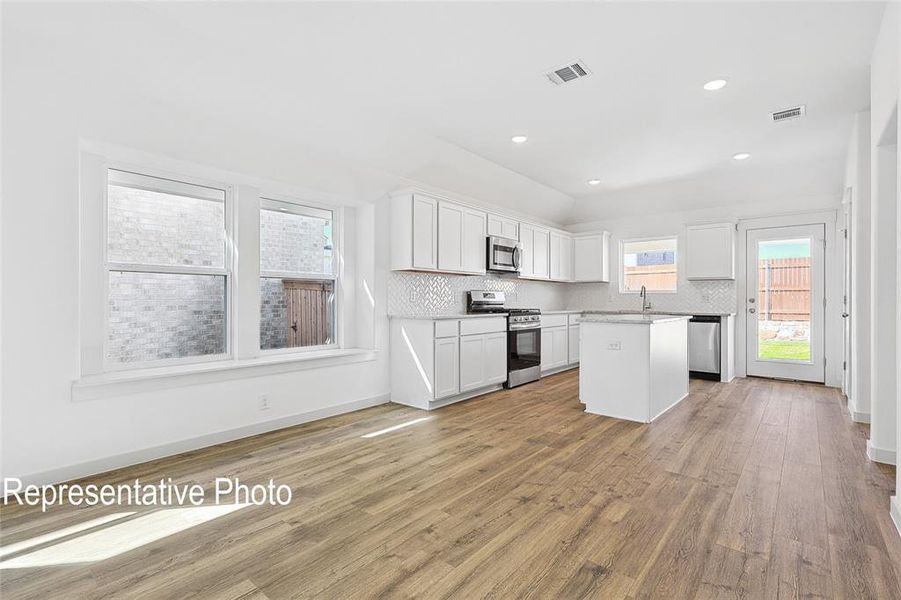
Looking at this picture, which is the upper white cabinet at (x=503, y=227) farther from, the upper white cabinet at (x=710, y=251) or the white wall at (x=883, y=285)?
the white wall at (x=883, y=285)

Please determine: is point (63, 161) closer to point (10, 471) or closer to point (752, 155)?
point (10, 471)

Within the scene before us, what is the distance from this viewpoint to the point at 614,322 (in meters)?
4.30

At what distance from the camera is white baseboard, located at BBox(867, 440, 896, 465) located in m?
3.04

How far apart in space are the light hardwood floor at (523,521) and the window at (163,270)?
92 cm

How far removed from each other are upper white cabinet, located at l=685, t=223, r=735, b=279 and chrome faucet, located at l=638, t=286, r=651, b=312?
651mm

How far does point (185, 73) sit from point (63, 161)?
3.07 ft

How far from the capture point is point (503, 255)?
6.18 meters

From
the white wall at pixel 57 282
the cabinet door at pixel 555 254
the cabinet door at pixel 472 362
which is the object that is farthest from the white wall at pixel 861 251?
the white wall at pixel 57 282

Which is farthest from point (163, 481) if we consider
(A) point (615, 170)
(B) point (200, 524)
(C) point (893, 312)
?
(A) point (615, 170)

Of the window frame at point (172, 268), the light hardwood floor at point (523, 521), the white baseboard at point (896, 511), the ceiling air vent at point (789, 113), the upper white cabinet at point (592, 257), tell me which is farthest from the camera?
the upper white cabinet at point (592, 257)

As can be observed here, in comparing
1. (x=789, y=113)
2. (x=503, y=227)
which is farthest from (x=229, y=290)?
(x=789, y=113)

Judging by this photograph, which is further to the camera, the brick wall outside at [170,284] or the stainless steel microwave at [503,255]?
the stainless steel microwave at [503,255]

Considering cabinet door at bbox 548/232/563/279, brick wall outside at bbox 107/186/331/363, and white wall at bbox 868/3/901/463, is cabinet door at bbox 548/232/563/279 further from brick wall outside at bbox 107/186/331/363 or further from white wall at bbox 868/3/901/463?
brick wall outside at bbox 107/186/331/363

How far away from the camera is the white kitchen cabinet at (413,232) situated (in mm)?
4871
